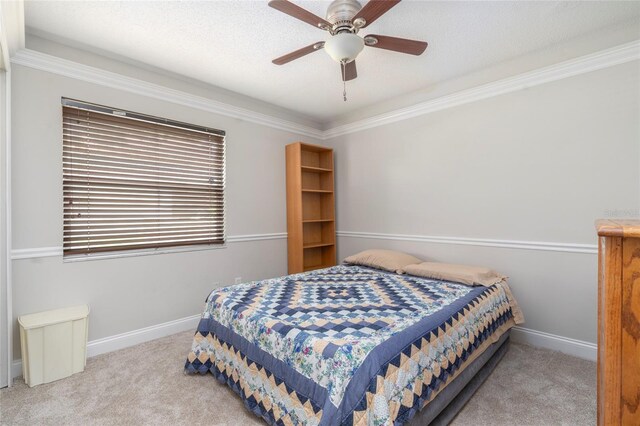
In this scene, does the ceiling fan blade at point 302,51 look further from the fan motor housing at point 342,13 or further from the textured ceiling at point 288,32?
the textured ceiling at point 288,32

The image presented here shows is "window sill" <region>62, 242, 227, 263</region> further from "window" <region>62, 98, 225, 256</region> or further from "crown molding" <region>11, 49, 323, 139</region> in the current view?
"crown molding" <region>11, 49, 323, 139</region>

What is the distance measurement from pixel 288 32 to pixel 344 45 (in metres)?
0.61

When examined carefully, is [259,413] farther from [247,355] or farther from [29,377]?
[29,377]

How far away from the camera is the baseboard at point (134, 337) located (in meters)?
2.49

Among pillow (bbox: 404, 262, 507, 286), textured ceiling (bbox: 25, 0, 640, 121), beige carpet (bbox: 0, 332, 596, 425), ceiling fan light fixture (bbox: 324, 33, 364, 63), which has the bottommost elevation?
beige carpet (bbox: 0, 332, 596, 425)

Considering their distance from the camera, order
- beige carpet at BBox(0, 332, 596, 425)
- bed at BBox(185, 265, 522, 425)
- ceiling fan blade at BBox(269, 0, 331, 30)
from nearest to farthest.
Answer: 1. bed at BBox(185, 265, 522, 425)
2. ceiling fan blade at BBox(269, 0, 331, 30)
3. beige carpet at BBox(0, 332, 596, 425)

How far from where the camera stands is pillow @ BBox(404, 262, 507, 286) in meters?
2.48

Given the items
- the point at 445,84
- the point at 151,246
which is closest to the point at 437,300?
the point at 445,84

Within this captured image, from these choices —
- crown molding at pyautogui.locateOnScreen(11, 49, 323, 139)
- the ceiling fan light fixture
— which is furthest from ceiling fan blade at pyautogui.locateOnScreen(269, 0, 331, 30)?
crown molding at pyautogui.locateOnScreen(11, 49, 323, 139)

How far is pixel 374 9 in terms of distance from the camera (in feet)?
5.57

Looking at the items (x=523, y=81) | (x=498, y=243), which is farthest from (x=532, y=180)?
(x=523, y=81)

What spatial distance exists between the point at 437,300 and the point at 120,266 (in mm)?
2642

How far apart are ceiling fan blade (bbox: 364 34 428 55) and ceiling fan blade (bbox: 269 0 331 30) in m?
0.30

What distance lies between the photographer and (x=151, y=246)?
9.47 ft
